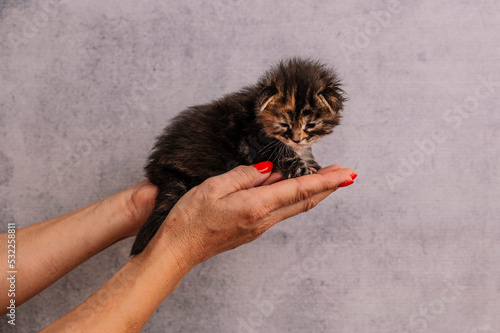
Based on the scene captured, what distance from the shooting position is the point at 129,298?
98cm

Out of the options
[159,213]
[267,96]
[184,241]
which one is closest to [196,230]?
[184,241]

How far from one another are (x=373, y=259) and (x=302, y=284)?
0.35 meters

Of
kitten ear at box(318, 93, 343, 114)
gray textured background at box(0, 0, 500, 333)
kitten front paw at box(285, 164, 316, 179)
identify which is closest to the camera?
kitten ear at box(318, 93, 343, 114)

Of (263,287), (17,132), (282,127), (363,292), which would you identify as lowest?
(363,292)

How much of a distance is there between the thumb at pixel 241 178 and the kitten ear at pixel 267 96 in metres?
0.19

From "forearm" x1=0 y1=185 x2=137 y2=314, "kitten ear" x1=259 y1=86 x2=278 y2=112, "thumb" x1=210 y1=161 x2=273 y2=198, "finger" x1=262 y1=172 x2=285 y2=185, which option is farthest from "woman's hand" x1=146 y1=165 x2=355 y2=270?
"forearm" x1=0 y1=185 x2=137 y2=314

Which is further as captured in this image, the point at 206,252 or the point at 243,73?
the point at 243,73

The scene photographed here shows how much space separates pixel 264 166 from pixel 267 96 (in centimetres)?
22

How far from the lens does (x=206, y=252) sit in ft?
3.66

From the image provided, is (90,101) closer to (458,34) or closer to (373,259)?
(373,259)

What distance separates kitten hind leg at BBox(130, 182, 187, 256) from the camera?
1.11m

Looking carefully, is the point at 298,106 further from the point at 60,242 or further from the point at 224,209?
the point at 60,242

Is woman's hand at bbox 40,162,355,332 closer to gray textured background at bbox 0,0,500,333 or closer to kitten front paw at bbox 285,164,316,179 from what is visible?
→ kitten front paw at bbox 285,164,316,179

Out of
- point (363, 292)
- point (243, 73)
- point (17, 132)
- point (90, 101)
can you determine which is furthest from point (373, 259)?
point (17, 132)
